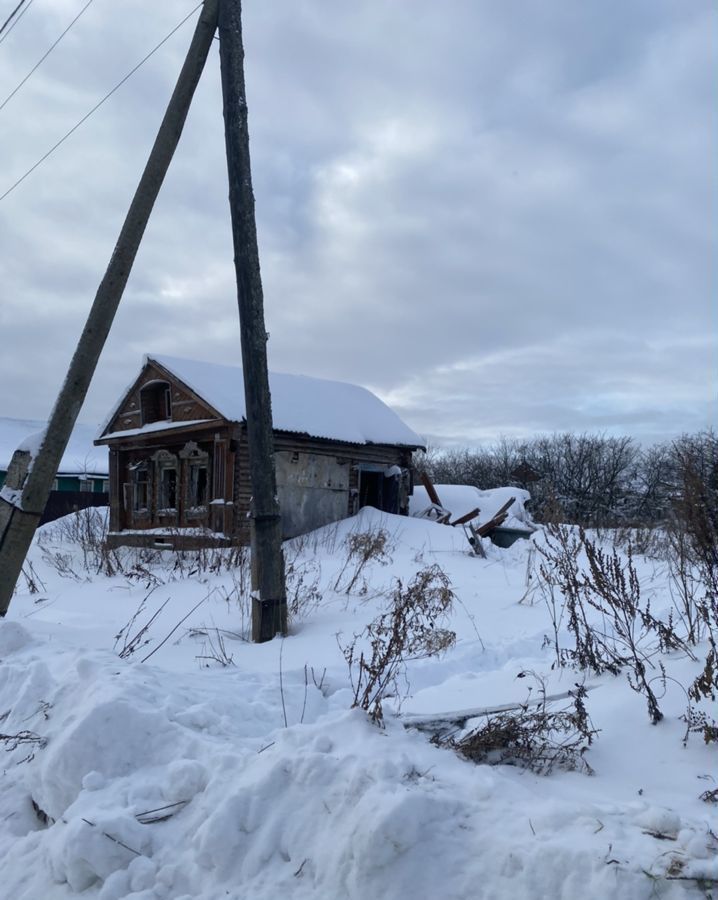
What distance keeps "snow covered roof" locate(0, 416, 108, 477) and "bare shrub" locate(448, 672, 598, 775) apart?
30.7 meters

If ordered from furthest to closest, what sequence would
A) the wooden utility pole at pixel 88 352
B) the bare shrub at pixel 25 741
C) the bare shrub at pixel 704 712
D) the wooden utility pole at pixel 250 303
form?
the wooden utility pole at pixel 250 303, the wooden utility pole at pixel 88 352, the bare shrub at pixel 25 741, the bare shrub at pixel 704 712

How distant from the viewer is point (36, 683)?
425 centimetres

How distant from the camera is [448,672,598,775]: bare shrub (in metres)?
3.01

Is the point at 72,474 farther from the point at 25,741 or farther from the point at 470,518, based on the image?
the point at 25,741

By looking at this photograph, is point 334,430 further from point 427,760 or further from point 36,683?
point 427,760

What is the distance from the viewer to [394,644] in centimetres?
408

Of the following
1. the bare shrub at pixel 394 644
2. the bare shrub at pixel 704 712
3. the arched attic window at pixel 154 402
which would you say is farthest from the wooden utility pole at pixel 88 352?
the arched attic window at pixel 154 402

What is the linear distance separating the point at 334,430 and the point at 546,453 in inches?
1182

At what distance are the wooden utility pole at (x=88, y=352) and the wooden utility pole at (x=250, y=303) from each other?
237 mm

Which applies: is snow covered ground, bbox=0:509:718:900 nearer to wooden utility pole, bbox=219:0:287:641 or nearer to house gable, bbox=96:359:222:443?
wooden utility pole, bbox=219:0:287:641

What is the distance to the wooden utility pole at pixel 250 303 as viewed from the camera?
21.4 feet

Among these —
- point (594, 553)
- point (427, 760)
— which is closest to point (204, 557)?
point (594, 553)

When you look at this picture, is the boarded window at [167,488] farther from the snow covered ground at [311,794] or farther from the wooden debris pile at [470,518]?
the snow covered ground at [311,794]

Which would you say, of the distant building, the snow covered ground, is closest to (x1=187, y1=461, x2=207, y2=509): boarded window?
the snow covered ground
